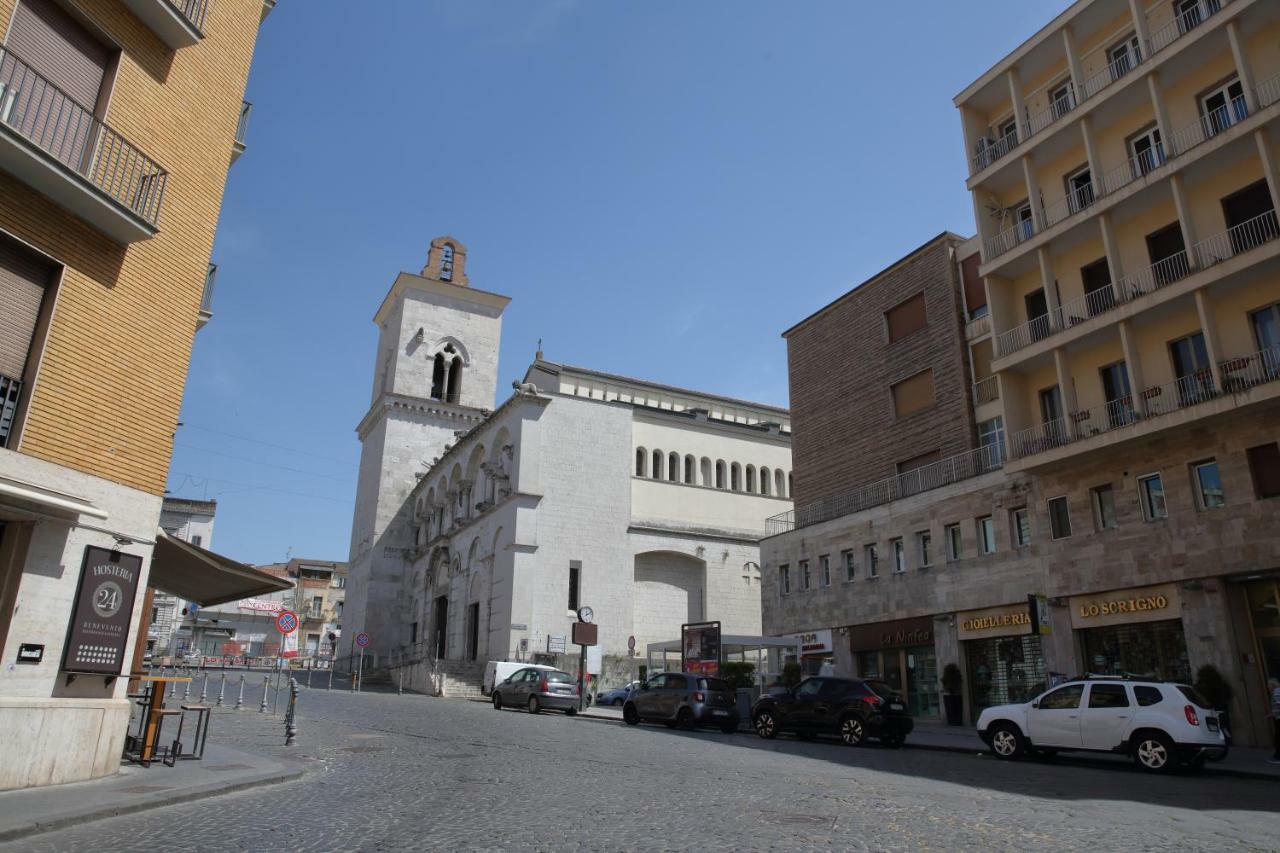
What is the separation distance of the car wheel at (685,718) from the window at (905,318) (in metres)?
14.7

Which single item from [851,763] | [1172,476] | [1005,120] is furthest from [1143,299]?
[851,763]

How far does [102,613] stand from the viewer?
33.7ft

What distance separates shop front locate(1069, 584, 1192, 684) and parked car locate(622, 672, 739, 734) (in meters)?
8.73

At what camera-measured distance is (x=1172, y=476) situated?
63.0 ft

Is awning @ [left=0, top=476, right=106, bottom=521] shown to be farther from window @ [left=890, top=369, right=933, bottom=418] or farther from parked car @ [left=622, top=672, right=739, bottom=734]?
window @ [left=890, top=369, right=933, bottom=418]

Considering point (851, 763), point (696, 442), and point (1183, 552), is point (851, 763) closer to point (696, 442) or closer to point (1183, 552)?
point (1183, 552)

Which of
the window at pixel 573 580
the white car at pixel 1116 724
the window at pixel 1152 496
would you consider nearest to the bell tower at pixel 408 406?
the window at pixel 573 580

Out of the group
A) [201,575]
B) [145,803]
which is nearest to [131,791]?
[145,803]

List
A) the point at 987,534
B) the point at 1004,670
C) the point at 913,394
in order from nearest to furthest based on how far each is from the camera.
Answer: the point at 1004,670 < the point at 987,534 < the point at 913,394

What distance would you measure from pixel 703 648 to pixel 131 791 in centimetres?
1892

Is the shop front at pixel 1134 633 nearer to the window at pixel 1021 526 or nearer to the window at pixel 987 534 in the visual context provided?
the window at pixel 1021 526

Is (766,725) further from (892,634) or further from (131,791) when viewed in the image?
(131,791)

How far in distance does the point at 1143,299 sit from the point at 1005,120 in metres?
9.10

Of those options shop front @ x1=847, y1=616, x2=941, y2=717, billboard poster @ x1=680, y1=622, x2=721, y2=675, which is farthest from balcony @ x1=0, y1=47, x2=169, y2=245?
shop front @ x1=847, y1=616, x2=941, y2=717
